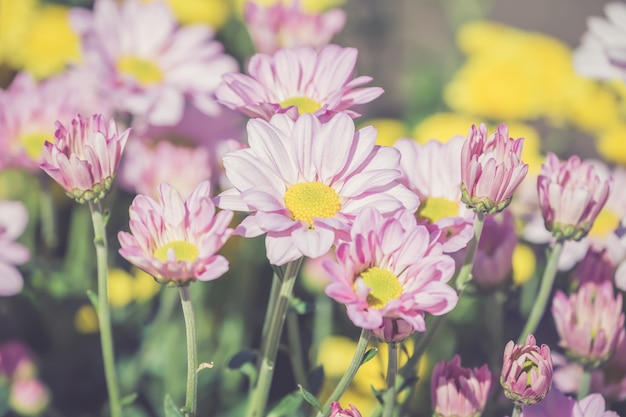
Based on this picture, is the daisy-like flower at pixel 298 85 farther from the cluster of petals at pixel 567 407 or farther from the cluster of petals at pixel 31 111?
the cluster of petals at pixel 31 111

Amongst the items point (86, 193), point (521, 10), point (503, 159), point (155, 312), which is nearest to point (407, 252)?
point (503, 159)

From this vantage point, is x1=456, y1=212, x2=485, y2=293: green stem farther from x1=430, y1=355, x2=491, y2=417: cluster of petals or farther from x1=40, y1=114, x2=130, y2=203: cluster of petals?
x1=40, y1=114, x2=130, y2=203: cluster of petals

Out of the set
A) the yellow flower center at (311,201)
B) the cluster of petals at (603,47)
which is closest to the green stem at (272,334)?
the yellow flower center at (311,201)

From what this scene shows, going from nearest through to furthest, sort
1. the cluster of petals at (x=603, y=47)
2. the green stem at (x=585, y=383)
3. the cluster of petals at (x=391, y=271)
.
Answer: the cluster of petals at (x=391, y=271)
the green stem at (x=585, y=383)
the cluster of petals at (x=603, y=47)

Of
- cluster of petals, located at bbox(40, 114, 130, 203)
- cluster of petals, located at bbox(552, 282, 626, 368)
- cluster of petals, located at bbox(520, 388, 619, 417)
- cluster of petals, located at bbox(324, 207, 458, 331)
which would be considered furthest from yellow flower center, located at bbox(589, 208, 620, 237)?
cluster of petals, located at bbox(40, 114, 130, 203)

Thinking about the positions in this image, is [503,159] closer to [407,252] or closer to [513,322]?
[407,252]

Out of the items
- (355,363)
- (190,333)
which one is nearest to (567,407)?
(355,363)
